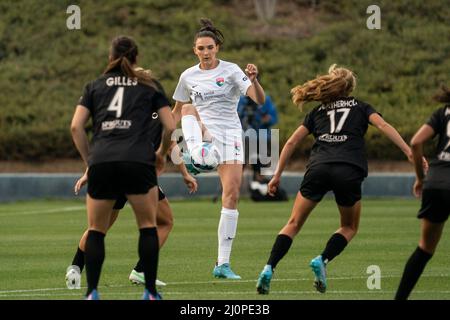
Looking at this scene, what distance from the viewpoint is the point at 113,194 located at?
9570mm

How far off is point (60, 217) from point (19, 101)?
10.9 m

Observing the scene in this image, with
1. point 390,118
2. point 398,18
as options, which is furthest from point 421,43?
point 390,118

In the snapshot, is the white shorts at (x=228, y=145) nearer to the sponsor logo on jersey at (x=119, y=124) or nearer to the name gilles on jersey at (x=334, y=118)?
the name gilles on jersey at (x=334, y=118)

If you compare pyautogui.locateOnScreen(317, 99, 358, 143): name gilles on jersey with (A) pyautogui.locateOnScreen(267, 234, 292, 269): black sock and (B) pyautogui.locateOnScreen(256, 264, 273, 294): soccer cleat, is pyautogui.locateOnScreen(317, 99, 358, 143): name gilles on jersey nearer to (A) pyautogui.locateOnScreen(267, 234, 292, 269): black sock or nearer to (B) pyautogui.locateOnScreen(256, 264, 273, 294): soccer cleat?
(A) pyautogui.locateOnScreen(267, 234, 292, 269): black sock

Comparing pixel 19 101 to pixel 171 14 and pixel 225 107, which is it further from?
pixel 225 107

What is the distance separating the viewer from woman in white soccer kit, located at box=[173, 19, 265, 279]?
13.1 metres

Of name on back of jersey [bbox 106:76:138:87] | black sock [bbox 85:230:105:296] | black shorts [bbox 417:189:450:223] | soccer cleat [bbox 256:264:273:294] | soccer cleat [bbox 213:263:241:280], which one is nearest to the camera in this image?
black shorts [bbox 417:189:450:223]

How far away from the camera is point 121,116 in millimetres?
9578

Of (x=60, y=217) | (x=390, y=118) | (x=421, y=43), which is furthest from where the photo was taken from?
(x=421, y=43)

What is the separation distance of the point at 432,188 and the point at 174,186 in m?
17.9

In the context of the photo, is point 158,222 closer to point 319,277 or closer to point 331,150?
point 319,277

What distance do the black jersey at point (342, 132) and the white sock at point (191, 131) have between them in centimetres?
228

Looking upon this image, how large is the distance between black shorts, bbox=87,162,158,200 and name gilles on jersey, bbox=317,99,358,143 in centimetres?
225

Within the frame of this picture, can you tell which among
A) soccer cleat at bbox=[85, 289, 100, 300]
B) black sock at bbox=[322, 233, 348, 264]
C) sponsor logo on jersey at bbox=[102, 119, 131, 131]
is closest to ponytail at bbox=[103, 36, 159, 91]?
sponsor logo on jersey at bbox=[102, 119, 131, 131]
